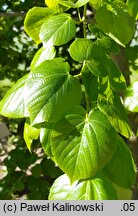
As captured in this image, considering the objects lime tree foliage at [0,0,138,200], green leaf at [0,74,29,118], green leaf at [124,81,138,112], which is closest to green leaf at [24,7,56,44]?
lime tree foliage at [0,0,138,200]

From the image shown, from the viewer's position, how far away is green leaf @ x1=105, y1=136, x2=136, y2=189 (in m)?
0.52

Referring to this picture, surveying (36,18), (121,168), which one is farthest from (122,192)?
(36,18)

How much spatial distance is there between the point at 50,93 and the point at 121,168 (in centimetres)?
14

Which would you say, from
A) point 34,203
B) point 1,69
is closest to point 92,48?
point 34,203

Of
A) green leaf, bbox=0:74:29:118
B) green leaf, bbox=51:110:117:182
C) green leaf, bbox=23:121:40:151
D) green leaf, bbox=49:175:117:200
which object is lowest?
green leaf, bbox=49:175:117:200

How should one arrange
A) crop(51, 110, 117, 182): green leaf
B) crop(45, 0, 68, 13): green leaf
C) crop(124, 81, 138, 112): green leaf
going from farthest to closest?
1. crop(124, 81, 138, 112): green leaf
2. crop(45, 0, 68, 13): green leaf
3. crop(51, 110, 117, 182): green leaf

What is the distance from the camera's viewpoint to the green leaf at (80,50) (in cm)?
52

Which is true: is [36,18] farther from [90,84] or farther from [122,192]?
[122,192]

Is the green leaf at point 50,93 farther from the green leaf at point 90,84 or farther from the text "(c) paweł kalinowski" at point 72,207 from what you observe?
the text "(c) paweł kalinowski" at point 72,207

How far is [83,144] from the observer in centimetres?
49

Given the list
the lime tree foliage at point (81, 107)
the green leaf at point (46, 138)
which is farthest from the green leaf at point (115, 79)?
the green leaf at point (46, 138)

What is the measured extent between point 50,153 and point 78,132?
0.06 meters

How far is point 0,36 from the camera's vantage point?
5.41 ft

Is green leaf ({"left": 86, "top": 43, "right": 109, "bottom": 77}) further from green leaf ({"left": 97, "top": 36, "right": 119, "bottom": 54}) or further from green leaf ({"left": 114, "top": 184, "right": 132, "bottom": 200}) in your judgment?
green leaf ({"left": 114, "top": 184, "right": 132, "bottom": 200})
